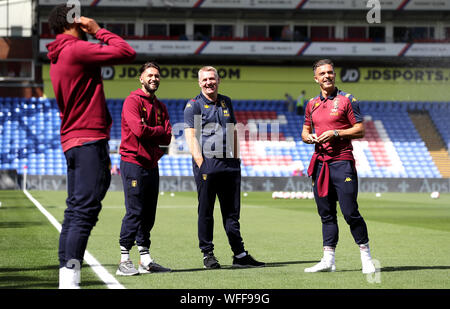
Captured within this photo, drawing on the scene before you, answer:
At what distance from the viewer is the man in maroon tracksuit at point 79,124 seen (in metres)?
6.05

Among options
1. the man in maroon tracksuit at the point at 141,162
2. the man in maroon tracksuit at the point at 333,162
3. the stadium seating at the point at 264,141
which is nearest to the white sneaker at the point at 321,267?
the man in maroon tracksuit at the point at 333,162

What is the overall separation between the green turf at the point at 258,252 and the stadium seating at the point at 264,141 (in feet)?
60.8

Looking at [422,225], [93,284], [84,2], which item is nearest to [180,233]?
[422,225]

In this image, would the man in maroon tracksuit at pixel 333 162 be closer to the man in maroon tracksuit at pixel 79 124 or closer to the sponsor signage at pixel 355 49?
the man in maroon tracksuit at pixel 79 124

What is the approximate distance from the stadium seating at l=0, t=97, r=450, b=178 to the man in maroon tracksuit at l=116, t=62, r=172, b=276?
28007mm

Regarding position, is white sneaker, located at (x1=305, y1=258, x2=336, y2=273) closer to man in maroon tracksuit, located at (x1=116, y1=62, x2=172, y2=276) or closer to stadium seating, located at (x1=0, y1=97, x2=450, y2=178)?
man in maroon tracksuit, located at (x1=116, y1=62, x2=172, y2=276)

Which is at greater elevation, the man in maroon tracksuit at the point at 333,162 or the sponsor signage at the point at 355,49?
the sponsor signage at the point at 355,49

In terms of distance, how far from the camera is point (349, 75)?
149 feet

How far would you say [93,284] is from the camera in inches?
293

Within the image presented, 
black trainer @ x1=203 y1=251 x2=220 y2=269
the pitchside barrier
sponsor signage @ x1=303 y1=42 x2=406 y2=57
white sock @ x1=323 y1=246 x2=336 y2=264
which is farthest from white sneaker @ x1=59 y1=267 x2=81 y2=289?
sponsor signage @ x1=303 y1=42 x2=406 y2=57

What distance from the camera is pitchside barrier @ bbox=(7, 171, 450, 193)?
112ft

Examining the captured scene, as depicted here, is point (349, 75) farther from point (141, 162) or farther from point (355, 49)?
point (141, 162)

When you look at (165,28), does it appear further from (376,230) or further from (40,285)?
(40,285)
